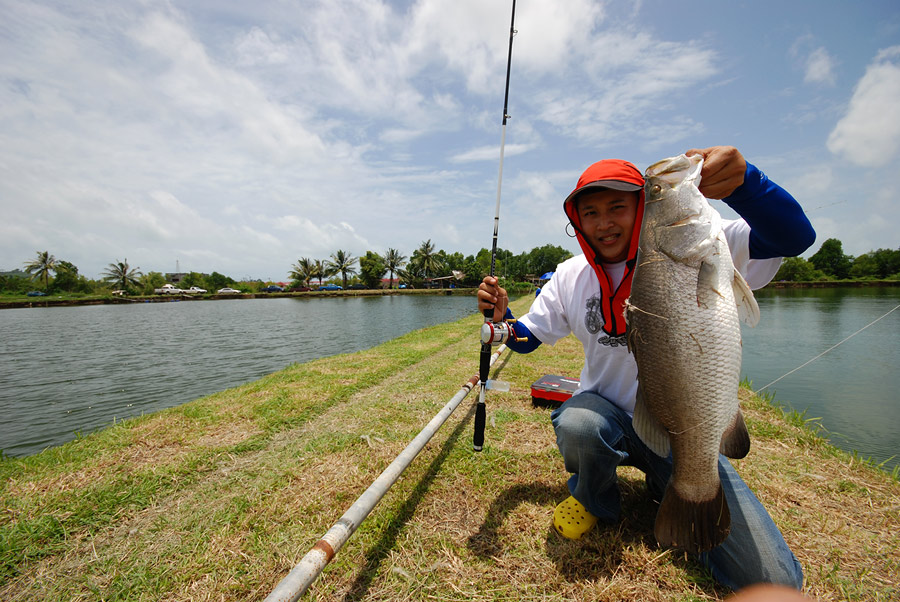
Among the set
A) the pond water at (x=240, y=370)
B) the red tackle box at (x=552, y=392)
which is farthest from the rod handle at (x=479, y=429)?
the pond water at (x=240, y=370)

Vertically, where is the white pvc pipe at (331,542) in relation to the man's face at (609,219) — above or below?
below

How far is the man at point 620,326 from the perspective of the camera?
1863 millimetres

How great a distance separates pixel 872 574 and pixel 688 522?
3.78ft

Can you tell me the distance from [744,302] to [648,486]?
4.73 ft

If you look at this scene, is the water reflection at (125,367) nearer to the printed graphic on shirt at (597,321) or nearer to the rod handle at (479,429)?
the rod handle at (479,429)

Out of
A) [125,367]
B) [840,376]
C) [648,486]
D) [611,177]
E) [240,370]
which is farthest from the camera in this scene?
[125,367]

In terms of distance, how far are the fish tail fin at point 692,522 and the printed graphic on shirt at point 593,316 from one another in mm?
956

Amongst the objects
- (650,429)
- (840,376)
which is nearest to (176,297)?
(650,429)

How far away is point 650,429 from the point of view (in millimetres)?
1942

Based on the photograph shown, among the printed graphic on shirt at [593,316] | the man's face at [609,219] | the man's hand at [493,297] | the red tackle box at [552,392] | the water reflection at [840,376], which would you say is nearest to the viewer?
the man's face at [609,219]

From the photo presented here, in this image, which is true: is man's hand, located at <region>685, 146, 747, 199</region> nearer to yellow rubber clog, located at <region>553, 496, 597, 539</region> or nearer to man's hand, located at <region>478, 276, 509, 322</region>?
man's hand, located at <region>478, 276, 509, 322</region>

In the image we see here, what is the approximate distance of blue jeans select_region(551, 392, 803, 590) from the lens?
1786 mm

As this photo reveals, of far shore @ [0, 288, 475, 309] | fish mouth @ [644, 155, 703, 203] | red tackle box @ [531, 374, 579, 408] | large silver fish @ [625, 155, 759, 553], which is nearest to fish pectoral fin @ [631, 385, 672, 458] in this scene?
large silver fish @ [625, 155, 759, 553]

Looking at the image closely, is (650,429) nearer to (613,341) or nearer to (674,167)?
(613,341)
